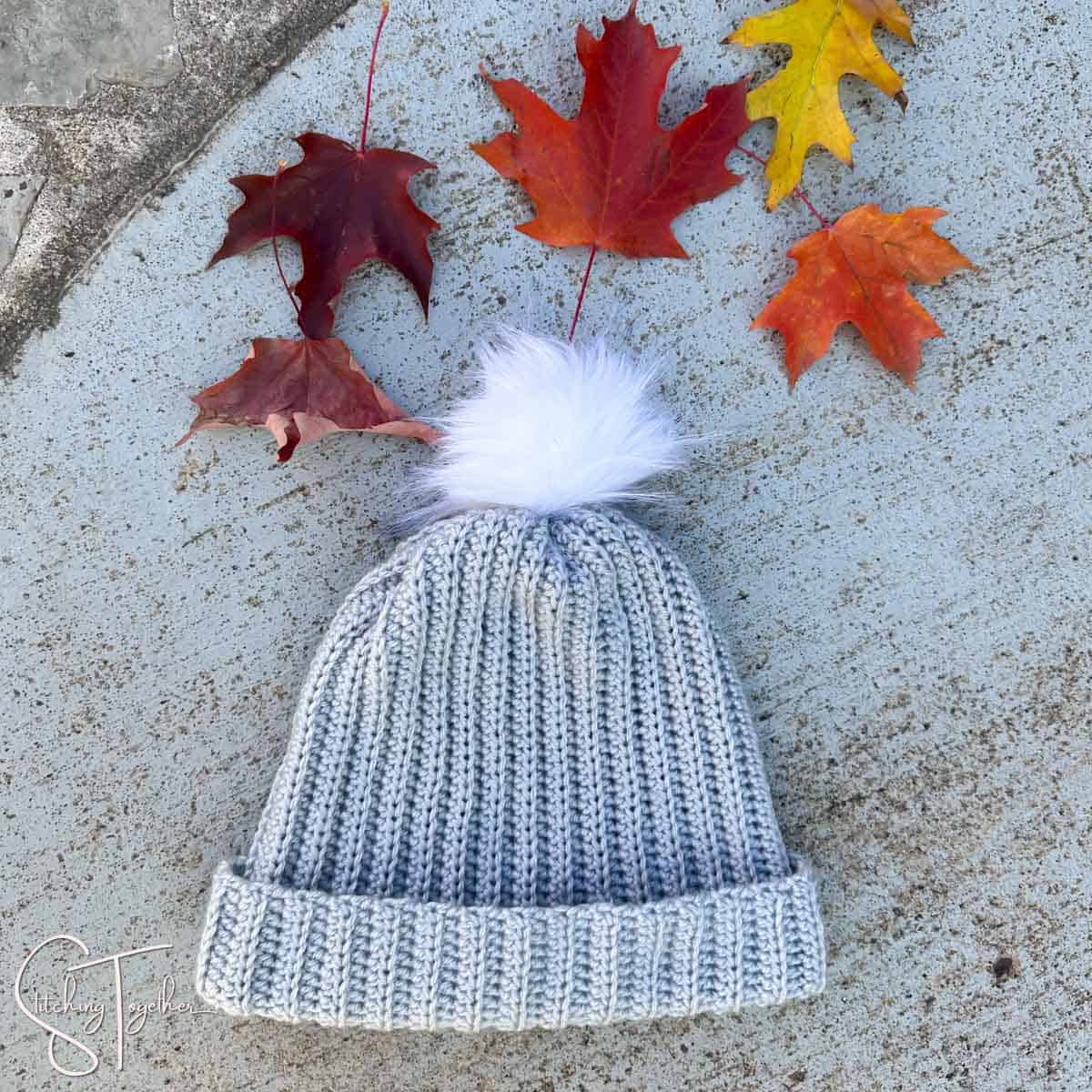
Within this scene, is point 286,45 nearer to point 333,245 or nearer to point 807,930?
point 333,245

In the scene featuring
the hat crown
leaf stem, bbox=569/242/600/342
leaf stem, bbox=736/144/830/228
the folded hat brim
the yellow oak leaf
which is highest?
the yellow oak leaf

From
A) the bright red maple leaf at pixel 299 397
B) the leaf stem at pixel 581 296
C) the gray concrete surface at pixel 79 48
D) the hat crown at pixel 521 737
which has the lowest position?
the hat crown at pixel 521 737

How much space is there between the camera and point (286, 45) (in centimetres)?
140

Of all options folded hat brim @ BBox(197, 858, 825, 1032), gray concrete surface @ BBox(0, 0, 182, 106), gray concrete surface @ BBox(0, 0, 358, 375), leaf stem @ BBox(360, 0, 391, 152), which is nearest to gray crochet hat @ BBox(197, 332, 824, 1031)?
folded hat brim @ BBox(197, 858, 825, 1032)

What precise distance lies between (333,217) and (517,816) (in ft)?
2.87

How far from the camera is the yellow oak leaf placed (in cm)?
134

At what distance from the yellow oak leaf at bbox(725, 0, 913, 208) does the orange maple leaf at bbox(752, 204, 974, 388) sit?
0.11m

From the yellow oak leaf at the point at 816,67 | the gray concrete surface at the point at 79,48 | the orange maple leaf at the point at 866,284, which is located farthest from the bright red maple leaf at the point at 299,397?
the yellow oak leaf at the point at 816,67

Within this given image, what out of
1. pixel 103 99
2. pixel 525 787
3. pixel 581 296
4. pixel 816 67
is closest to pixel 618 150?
pixel 581 296

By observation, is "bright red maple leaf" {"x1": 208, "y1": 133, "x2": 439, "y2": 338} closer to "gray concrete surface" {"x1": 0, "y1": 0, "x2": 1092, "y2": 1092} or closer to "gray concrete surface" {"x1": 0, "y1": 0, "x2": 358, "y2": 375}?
"gray concrete surface" {"x1": 0, "y1": 0, "x2": 1092, "y2": 1092}

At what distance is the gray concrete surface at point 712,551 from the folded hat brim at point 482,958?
0.19 metres

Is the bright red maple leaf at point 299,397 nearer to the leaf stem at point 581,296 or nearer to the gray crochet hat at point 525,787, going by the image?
the gray crochet hat at point 525,787

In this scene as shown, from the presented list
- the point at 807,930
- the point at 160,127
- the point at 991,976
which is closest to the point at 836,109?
the point at 160,127

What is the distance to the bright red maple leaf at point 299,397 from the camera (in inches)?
51.9
